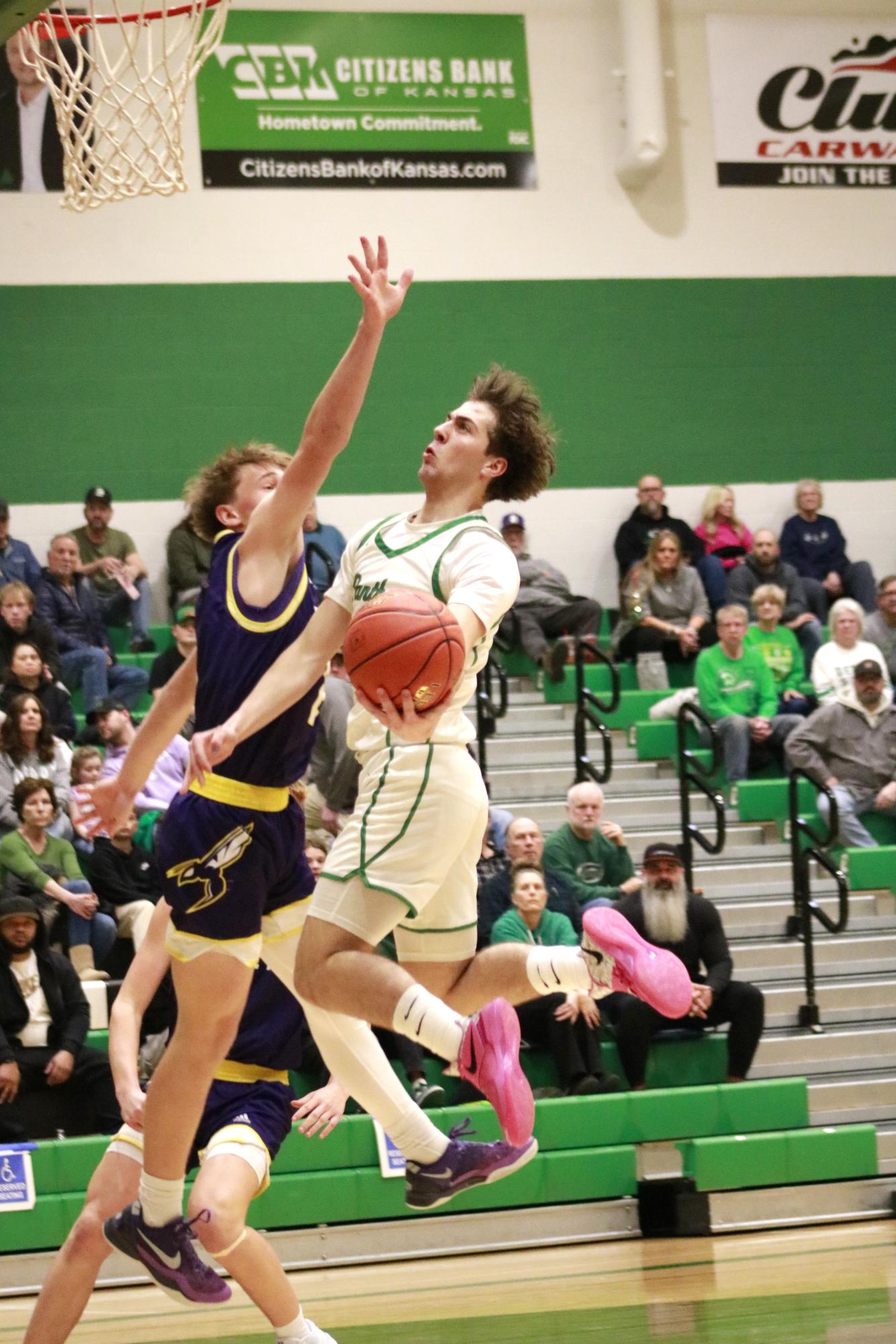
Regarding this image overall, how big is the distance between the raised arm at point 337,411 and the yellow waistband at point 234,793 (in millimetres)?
621

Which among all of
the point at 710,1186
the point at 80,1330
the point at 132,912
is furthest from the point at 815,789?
the point at 80,1330

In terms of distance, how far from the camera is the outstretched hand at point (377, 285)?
394cm

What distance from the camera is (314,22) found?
13.5 metres

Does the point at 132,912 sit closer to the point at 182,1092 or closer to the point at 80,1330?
the point at 80,1330

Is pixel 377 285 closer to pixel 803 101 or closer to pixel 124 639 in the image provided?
pixel 124 639

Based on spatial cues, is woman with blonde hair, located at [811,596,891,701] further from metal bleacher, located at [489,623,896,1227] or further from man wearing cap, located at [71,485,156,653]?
man wearing cap, located at [71,485,156,653]

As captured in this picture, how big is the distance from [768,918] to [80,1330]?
5.18 metres

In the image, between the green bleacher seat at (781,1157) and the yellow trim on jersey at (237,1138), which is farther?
the green bleacher seat at (781,1157)

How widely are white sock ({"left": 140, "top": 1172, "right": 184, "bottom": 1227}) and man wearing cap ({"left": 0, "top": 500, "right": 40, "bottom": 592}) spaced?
7587 mm

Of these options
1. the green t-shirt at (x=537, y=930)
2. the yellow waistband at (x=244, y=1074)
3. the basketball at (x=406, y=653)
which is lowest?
the green t-shirt at (x=537, y=930)

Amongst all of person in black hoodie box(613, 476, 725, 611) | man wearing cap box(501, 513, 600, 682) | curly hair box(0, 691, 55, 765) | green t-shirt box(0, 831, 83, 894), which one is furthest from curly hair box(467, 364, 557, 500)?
person in black hoodie box(613, 476, 725, 611)

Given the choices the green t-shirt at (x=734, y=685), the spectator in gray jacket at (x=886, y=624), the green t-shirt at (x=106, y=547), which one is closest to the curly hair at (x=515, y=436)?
the green t-shirt at (x=734, y=685)

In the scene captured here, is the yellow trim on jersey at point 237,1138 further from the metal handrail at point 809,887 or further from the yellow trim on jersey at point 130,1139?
Result: the metal handrail at point 809,887

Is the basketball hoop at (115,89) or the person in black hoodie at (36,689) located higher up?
the basketball hoop at (115,89)
